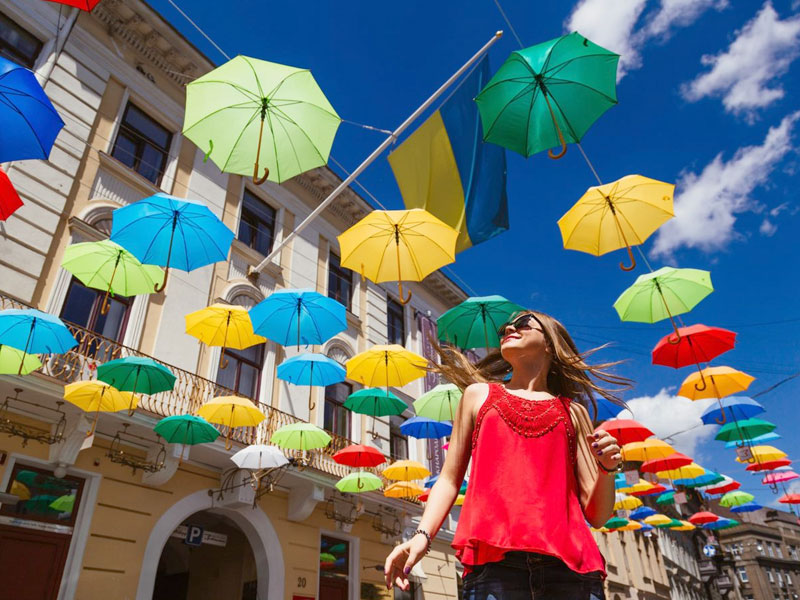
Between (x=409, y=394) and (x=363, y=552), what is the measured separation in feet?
21.0

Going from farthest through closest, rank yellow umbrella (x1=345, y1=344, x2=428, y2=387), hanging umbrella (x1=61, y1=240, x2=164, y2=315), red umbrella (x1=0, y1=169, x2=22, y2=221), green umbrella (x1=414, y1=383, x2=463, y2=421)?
green umbrella (x1=414, y1=383, x2=463, y2=421) < yellow umbrella (x1=345, y1=344, x2=428, y2=387) < hanging umbrella (x1=61, y1=240, x2=164, y2=315) < red umbrella (x1=0, y1=169, x2=22, y2=221)

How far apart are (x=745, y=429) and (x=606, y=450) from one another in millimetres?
18037

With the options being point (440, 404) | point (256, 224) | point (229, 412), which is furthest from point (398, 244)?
point (256, 224)

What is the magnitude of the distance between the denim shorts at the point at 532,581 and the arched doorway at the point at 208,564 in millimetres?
11992

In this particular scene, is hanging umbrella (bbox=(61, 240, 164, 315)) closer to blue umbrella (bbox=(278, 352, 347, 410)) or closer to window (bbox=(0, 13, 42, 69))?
blue umbrella (bbox=(278, 352, 347, 410))

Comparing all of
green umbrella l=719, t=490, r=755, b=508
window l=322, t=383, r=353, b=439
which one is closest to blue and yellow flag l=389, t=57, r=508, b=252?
window l=322, t=383, r=353, b=439

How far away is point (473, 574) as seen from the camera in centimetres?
214

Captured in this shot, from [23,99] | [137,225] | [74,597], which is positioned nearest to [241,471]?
[74,597]

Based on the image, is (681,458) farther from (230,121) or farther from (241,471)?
(230,121)

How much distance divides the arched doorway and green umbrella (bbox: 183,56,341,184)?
8.97 metres

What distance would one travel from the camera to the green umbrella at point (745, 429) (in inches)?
→ 659

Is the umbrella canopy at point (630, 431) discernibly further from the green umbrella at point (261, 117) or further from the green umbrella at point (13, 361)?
the green umbrella at point (13, 361)

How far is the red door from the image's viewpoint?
911 cm

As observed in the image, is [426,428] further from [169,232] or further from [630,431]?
[169,232]
